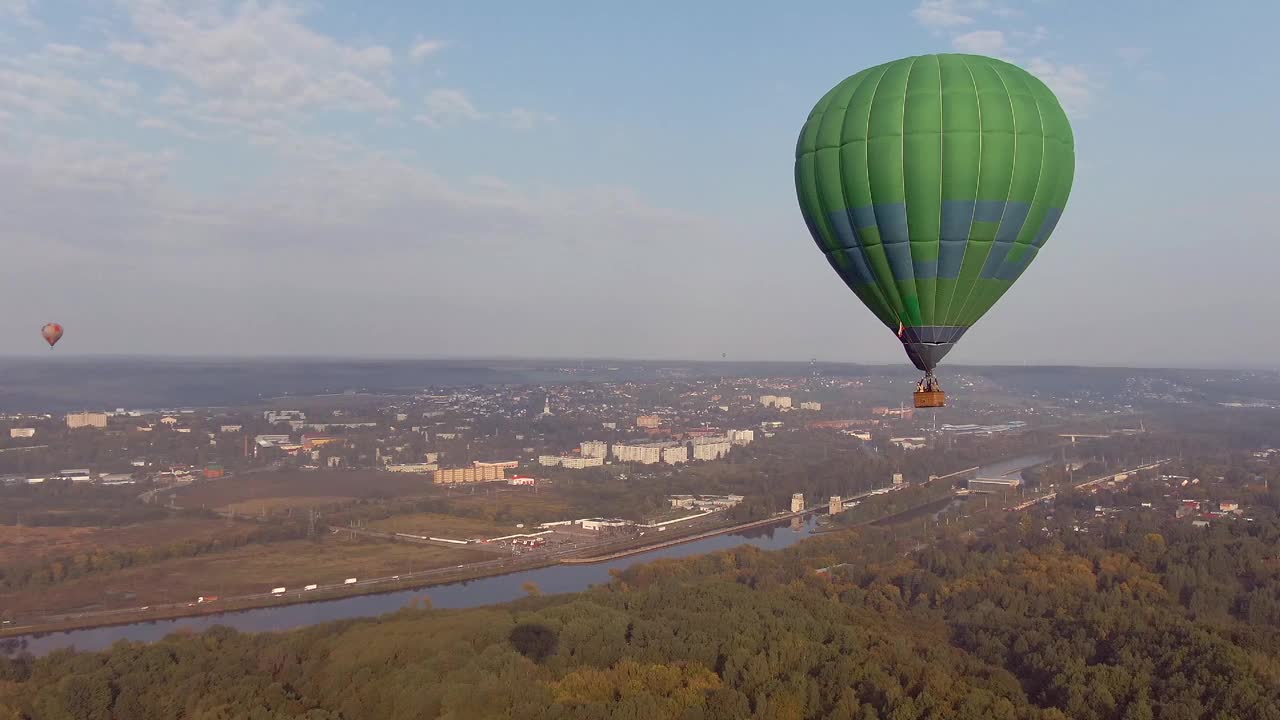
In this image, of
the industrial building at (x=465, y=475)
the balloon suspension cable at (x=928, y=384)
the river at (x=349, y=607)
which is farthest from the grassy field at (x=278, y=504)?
the balloon suspension cable at (x=928, y=384)

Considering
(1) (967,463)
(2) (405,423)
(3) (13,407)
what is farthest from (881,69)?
(3) (13,407)

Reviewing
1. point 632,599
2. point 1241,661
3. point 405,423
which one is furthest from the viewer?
point 405,423

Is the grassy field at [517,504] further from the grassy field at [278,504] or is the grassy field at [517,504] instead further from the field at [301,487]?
the grassy field at [278,504]

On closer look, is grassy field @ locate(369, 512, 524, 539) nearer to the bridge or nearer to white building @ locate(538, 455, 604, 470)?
white building @ locate(538, 455, 604, 470)

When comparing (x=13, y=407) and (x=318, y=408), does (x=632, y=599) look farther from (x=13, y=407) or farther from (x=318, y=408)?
(x=13, y=407)

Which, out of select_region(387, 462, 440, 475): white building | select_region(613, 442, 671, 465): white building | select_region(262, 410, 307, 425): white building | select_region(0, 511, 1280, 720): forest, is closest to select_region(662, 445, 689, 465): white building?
select_region(613, 442, 671, 465): white building

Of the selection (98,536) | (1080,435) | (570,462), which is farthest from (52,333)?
(1080,435)
